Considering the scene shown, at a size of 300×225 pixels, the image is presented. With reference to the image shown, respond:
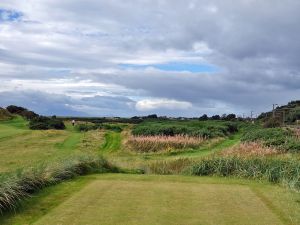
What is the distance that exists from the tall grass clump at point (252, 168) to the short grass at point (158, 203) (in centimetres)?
131

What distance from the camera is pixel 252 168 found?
1798cm

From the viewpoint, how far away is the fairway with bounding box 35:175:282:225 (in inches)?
400

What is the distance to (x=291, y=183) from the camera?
49.8ft

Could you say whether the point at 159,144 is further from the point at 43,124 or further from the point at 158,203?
the point at 158,203

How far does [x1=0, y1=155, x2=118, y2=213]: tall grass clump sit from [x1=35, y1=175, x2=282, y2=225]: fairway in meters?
0.92

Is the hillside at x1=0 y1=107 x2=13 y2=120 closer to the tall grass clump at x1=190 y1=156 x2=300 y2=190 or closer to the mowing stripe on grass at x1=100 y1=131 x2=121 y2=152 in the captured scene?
the mowing stripe on grass at x1=100 y1=131 x2=121 y2=152

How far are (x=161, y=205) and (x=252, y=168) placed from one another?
7198 mm

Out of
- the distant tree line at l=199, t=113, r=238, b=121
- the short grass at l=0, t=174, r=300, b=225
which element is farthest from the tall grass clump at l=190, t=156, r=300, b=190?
the distant tree line at l=199, t=113, r=238, b=121

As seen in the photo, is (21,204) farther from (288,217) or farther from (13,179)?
(288,217)

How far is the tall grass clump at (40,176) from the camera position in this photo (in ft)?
35.5

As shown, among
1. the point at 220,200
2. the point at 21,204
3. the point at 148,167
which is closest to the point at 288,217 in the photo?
the point at 220,200

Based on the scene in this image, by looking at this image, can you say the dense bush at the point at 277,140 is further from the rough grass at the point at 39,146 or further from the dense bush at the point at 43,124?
the dense bush at the point at 43,124

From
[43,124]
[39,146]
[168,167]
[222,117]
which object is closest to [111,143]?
[39,146]

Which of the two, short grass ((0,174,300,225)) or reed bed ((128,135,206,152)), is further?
reed bed ((128,135,206,152))
